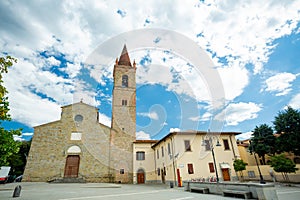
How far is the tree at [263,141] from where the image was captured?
20.2 m

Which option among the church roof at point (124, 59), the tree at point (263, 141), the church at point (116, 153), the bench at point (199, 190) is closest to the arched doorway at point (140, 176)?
the church at point (116, 153)

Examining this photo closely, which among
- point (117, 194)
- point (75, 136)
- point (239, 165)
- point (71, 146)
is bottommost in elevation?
point (117, 194)

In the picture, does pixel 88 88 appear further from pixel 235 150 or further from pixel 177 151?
pixel 235 150

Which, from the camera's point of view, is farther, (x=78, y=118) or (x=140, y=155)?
(x=78, y=118)

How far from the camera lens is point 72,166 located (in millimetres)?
21156

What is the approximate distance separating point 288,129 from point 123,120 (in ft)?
68.6

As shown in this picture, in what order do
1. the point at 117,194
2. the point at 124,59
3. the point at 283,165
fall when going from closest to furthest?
Answer: the point at 117,194 → the point at 283,165 → the point at 124,59

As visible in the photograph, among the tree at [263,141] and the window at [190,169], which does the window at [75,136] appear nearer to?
the window at [190,169]

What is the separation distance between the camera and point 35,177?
19.3 m

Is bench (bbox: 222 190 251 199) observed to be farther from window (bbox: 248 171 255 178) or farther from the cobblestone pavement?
window (bbox: 248 171 255 178)

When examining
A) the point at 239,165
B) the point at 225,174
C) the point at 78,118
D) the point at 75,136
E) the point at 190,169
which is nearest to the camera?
the point at 239,165

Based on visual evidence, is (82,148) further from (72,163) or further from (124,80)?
(124,80)

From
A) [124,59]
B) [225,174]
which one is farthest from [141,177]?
[124,59]

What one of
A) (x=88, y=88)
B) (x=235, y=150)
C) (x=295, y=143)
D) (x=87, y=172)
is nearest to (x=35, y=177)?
(x=87, y=172)
